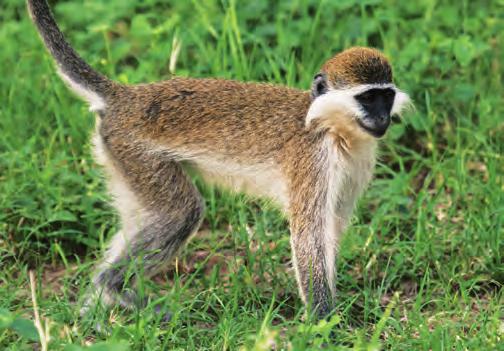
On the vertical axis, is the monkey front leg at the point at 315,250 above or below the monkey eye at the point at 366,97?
below

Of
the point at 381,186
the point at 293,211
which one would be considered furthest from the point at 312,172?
the point at 381,186

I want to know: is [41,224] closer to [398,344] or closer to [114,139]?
[114,139]

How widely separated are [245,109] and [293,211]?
2.35 feet

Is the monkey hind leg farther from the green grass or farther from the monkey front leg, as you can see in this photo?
the monkey front leg

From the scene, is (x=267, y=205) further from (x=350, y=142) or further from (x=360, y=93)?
(x=360, y=93)

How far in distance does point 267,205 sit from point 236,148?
1.50 feet

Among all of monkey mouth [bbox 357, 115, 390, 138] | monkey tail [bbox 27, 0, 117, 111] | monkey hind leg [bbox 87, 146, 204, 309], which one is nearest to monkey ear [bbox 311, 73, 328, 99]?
monkey mouth [bbox 357, 115, 390, 138]

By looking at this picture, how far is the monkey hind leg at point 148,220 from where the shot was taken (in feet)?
17.9

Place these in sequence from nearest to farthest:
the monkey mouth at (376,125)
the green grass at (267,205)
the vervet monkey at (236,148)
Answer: the green grass at (267,205) < the monkey mouth at (376,125) < the vervet monkey at (236,148)

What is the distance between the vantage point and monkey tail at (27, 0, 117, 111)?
571cm

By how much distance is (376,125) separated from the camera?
5.16 meters

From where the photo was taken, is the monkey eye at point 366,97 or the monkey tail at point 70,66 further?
the monkey tail at point 70,66

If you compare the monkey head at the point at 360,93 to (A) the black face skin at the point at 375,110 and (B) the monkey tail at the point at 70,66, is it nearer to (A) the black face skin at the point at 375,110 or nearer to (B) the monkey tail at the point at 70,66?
(A) the black face skin at the point at 375,110

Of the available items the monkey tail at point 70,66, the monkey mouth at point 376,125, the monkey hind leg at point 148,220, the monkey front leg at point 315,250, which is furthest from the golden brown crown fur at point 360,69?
the monkey tail at point 70,66
